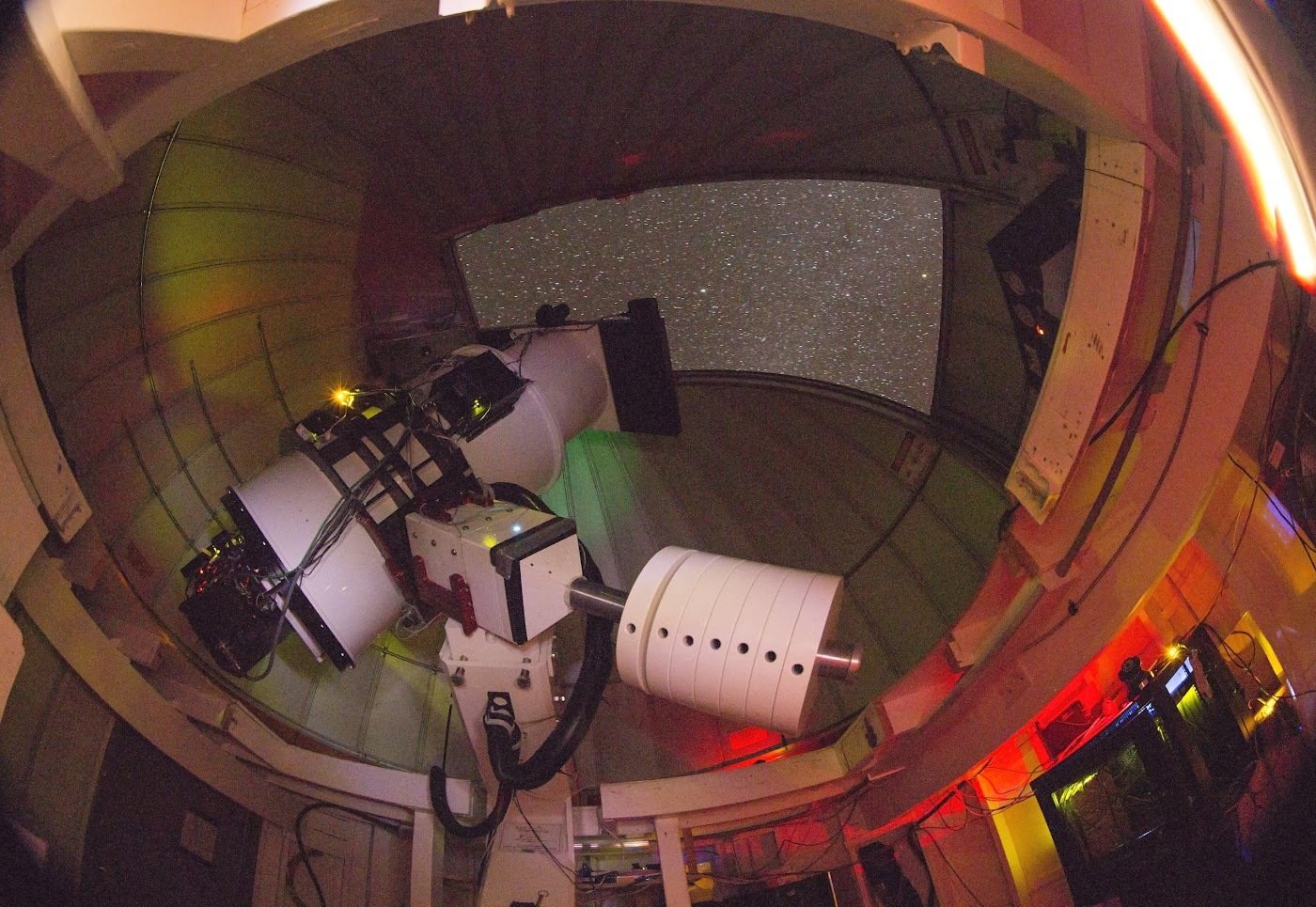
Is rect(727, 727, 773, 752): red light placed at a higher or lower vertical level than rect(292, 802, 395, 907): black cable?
higher

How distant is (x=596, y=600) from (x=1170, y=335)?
1594 mm

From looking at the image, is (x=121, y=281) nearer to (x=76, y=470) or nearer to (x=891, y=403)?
(x=76, y=470)

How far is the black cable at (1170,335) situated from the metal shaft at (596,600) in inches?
50.9

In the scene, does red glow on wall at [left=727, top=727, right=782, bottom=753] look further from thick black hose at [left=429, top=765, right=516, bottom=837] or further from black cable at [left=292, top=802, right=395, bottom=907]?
black cable at [left=292, top=802, right=395, bottom=907]

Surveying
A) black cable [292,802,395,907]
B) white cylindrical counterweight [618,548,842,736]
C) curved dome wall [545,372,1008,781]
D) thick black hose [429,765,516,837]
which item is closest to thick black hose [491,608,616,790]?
thick black hose [429,765,516,837]

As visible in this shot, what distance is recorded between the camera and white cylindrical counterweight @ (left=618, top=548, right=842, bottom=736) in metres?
1.80

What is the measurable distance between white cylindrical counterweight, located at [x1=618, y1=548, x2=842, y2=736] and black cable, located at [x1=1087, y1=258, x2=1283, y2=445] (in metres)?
0.85

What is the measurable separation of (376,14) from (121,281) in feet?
5.20

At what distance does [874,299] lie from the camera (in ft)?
11.0

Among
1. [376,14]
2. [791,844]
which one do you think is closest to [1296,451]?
[376,14]

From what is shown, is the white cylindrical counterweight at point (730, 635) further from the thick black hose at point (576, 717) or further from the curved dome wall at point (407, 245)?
the curved dome wall at point (407, 245)

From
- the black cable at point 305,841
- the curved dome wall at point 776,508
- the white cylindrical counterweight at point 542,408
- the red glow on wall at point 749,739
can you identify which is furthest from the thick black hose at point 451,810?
the red glow on wall at point 749,739

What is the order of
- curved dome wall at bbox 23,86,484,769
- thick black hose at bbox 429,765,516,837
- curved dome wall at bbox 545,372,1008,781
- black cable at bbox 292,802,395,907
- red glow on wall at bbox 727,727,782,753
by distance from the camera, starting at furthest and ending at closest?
red glow on wall at bbox 727,727,782,753 → curved dome wall at bbox 545,372,1008,781 → black cable at bbox 292,802,395,907 → thick black hose at bbox 429,765,516,837 → curved dome wall at bbox 23,86,484,769

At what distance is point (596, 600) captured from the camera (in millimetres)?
2215
